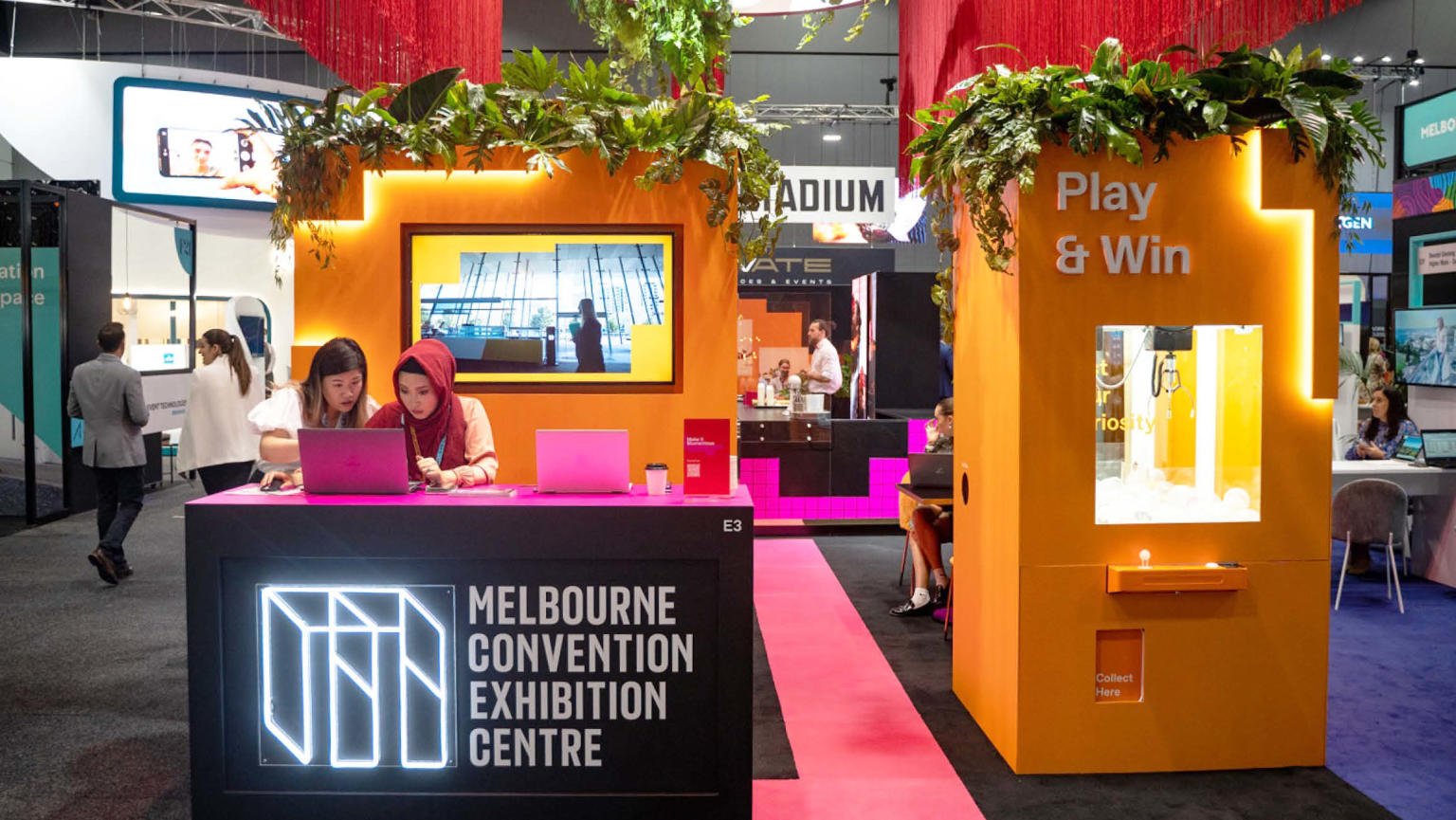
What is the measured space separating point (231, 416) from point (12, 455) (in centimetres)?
517

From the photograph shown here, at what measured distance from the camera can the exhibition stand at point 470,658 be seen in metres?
2.98

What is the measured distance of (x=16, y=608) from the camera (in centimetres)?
616

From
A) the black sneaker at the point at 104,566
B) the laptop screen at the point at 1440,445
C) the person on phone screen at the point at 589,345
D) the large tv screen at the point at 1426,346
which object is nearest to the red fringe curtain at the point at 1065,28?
the person on phone screen at the point at 589,345

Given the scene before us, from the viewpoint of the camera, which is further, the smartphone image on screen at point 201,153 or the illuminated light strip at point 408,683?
the smartphone image on screen at point 201,153

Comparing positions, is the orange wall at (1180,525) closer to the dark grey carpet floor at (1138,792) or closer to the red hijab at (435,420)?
the dark grey carpet floor at (1138,792)

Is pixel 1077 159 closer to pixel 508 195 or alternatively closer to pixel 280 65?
pixel 508 195

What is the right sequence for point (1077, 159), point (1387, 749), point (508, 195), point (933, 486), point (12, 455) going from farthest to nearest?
point (12, 455) < point (933, 486) < point (508, 195) < point (1387, 749) < point (1077, 159)

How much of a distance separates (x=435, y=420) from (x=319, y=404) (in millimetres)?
430

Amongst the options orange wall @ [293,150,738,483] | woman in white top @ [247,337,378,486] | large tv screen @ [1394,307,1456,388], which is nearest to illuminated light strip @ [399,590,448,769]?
woman in white top @ [247,337,378,486]

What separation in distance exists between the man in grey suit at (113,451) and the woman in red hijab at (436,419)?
377 centimetres

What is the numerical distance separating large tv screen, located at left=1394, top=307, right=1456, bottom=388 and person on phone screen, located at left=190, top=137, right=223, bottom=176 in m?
12.4

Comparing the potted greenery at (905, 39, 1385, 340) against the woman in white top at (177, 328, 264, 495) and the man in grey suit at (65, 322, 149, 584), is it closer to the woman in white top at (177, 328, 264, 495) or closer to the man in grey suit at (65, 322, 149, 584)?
the woman in white top at (177, 328, 264, 495)

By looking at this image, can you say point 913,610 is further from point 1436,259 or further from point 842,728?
point 1436,259

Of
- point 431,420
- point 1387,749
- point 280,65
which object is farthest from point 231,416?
point 280,65
